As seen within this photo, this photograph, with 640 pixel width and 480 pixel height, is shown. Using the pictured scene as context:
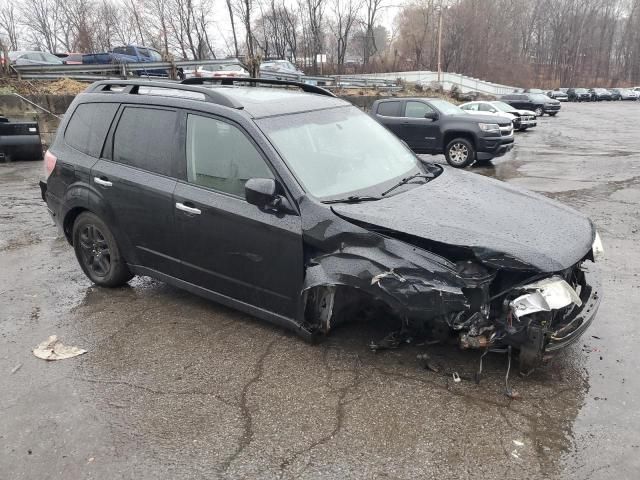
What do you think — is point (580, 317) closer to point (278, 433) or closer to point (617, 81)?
point (278, 433)

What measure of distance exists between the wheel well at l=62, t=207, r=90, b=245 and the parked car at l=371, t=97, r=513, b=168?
8860 mm

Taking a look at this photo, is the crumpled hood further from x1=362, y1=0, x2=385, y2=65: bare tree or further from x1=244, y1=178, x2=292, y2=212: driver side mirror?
x1=362, y1=0, x2=385, y2=65: bare tree

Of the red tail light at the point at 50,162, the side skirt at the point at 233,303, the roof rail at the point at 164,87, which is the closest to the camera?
the side skirt at the point at 233,303

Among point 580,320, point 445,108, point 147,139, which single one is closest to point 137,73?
point 445,108

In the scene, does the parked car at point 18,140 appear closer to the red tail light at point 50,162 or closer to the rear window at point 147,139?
the red tail light at point 50,162

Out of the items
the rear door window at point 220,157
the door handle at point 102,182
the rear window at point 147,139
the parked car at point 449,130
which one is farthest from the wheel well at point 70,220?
the parked car at point 449,130

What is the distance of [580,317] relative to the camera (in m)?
3.11

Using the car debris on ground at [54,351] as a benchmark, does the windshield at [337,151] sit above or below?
above

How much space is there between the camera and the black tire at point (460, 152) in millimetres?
12422

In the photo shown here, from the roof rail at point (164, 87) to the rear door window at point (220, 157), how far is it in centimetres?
16

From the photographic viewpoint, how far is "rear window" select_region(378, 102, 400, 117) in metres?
13.6

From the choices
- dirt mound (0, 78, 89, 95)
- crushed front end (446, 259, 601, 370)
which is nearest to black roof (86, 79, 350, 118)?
crushed front end (446, 259, 601, 370)

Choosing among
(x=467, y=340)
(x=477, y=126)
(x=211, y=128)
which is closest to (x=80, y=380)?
(x=211, y=128)

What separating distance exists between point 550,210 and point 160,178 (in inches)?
116
